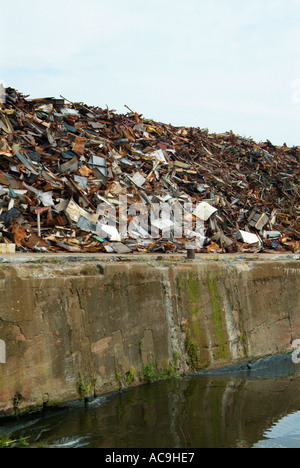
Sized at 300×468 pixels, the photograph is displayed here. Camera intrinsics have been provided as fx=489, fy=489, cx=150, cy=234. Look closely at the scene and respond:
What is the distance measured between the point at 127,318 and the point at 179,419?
120cm

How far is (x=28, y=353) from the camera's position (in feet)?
13.8

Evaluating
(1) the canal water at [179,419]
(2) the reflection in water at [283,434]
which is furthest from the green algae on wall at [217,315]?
(2) the reflection in water at [283,434]

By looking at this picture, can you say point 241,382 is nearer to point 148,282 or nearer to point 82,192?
point 148,282

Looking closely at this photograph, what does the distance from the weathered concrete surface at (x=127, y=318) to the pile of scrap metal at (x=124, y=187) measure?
43.0 inches

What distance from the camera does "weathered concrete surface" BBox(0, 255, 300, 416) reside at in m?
4.23

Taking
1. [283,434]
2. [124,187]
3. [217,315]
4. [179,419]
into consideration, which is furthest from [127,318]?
[124,187]

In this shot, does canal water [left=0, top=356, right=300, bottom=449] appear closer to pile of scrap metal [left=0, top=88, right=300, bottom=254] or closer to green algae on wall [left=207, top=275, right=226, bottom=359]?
green algae on wall [left=207, top=275, right=226, bottom=359]

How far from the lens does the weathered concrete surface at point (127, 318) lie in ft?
13.9

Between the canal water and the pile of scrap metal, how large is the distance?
6.65 ft

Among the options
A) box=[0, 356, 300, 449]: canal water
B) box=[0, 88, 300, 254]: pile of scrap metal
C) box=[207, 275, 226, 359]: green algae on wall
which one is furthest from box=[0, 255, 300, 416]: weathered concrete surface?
box=[0, 88, 300, 254]: pile of scrap metal

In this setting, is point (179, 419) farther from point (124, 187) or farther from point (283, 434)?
point (124, 187)

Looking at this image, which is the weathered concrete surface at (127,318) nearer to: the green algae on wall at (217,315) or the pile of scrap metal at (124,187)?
the green algae on wall at (217,315)
